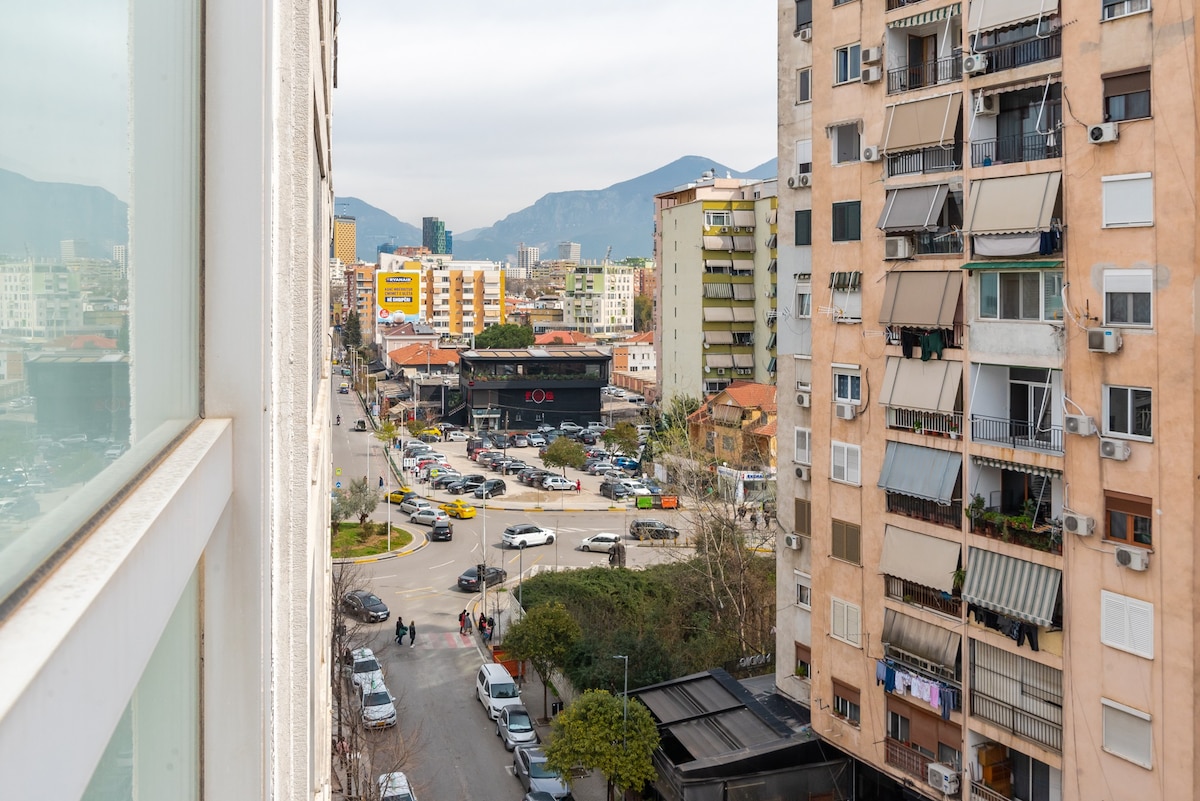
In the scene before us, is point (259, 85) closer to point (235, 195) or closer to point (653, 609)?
point (235, 195)

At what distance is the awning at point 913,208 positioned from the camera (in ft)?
36.8

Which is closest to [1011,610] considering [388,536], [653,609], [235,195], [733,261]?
[235,195]

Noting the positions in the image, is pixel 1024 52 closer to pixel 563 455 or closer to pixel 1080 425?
pixel 1080 425

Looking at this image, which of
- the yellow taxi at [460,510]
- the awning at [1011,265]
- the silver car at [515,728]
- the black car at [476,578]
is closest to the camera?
the awning at [1011,265]

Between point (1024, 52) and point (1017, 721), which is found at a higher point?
point (1024, 52)

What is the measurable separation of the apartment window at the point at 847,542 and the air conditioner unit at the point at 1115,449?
358cm

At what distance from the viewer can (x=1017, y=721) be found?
10.3m

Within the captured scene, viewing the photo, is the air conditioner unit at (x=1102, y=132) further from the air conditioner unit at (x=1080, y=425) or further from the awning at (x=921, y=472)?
the awning at (x=921, y=472)

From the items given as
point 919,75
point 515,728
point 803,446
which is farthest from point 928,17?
point 515,728

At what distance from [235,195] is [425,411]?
183 ft

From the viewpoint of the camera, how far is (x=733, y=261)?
3991 centimetres

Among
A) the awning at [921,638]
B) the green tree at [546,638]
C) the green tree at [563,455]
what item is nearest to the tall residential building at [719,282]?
the green tree at [563,455]

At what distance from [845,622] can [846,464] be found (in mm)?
1957

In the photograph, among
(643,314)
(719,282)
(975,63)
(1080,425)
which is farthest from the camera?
(643,314)
